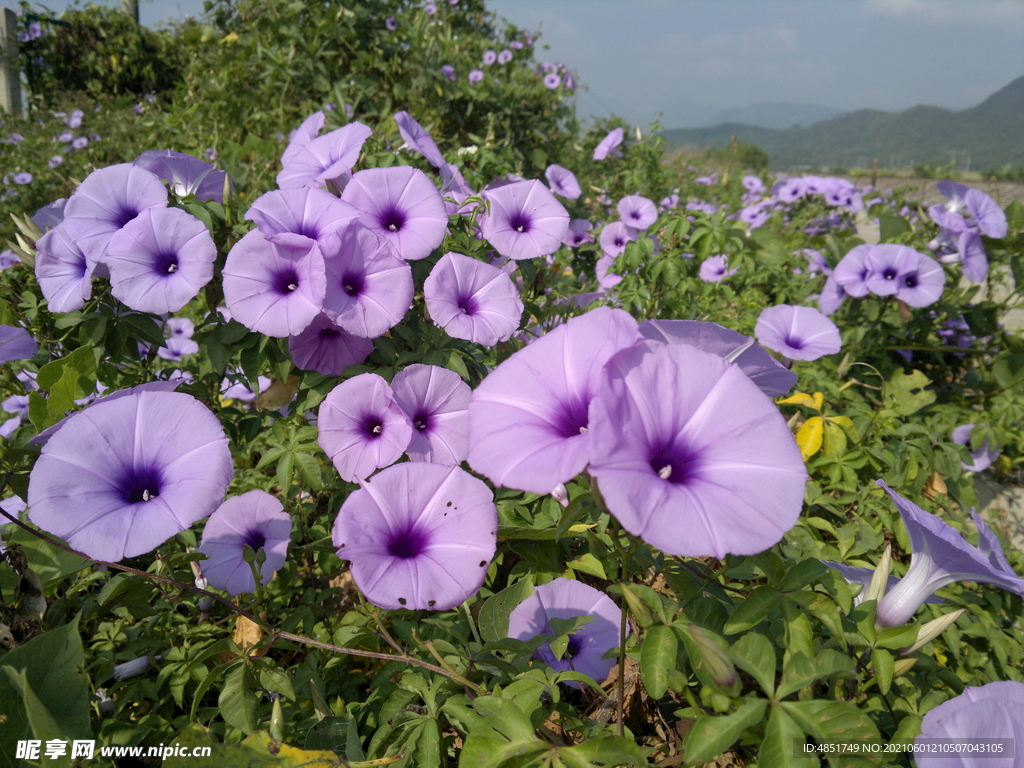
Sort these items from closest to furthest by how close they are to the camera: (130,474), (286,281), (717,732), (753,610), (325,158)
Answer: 1. (717,732)
2. (753,610)
3. (130,474)
4. (286,281)
5. (325,158)

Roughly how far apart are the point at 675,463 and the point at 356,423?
90 centimetres

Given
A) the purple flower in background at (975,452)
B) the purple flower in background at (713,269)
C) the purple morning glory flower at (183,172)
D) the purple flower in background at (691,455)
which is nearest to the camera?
the purple flower in background at (691,455)

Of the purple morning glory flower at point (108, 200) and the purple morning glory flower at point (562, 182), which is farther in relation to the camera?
the purple morning glory flower at point (562, 182)

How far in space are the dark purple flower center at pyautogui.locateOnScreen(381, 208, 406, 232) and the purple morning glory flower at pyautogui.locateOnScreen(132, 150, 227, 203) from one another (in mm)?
484

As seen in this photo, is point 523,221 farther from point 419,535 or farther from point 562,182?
point 419,535

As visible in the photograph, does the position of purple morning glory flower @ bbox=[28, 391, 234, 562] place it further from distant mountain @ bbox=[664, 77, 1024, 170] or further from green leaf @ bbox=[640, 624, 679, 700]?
distant mountain @ bbox=[664, 77, 1024, 170]

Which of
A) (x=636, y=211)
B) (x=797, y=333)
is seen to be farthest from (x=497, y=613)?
(x=636, y=211)

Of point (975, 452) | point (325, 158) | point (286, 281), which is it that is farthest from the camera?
point (975, 452)

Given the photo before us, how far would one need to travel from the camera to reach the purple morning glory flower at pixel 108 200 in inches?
57.7

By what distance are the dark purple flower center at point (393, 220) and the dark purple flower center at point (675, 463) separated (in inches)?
44.5

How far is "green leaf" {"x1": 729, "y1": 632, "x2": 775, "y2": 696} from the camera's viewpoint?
32.9 inches

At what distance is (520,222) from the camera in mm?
2037

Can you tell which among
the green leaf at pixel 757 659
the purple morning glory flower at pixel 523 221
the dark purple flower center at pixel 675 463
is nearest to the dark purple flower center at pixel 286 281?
the purple morning glory flower at pixel 523 221

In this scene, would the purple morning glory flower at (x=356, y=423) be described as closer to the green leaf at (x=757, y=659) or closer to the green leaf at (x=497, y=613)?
the green leaf at (x=497, y=613)
